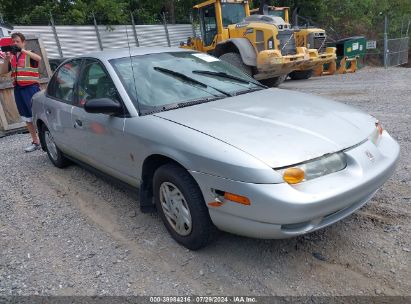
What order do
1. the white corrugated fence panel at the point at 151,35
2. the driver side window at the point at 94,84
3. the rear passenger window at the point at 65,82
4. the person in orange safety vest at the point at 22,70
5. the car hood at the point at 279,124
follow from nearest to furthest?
the car hood at the point at 279,124
the driver side window at the point at 94,84
the rear passenger window at the point at 65,82
the person in orange safety vest at the point at 22,70
the white corrugated fence panel at the point at 151,35

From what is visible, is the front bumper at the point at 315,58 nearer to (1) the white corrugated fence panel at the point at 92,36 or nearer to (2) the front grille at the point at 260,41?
(2) the front grille at the point at 260,41

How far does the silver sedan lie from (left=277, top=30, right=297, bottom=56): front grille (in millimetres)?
7665

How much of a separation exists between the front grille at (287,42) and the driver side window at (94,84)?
27.0ft

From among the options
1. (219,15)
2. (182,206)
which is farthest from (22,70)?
(219,15)

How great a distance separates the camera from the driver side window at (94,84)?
344 centimetres

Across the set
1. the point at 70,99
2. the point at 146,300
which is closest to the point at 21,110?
the point at 70,99

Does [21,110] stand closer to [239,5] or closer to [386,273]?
[386,273]

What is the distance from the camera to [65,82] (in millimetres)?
4414

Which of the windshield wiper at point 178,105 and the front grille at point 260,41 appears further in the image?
the front grille at point 260,41

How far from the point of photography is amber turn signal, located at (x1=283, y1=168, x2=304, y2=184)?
2.30m

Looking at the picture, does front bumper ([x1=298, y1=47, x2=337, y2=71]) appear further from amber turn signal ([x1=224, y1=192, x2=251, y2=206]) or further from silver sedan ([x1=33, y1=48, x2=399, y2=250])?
amber turn signal ([x1=224, y1=192, x2=251, y2=206])

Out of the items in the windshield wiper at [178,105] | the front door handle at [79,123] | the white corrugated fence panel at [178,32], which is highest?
the white corrugated fence panel at [178,32]

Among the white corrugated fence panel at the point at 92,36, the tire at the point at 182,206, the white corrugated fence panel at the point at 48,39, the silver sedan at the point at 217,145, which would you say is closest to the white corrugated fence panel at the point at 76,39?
the white corrugated fence panel at the point at 92,36

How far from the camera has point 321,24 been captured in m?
21.4
